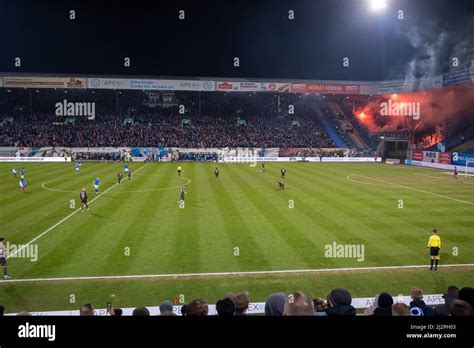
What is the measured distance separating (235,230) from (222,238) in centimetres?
157

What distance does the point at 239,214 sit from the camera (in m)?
24.1

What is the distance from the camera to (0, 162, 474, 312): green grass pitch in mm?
13273

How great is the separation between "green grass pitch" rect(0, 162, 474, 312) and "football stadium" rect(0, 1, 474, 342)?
0.09 meters

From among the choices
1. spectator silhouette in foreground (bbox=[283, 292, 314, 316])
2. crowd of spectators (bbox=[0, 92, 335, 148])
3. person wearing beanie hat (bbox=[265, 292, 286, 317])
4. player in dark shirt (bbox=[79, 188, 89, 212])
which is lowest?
player in dark shirt (bbox=[79, 188, 89, 212])

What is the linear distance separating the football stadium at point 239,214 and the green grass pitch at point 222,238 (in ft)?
0.31

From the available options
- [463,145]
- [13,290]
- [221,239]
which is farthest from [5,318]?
[463,145]

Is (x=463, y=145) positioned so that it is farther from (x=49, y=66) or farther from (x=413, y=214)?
(x=49, y=66)

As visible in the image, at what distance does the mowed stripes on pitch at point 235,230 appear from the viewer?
51.2 feet

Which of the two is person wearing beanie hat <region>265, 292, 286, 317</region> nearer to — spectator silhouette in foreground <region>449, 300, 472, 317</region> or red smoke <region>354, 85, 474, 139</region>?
spectator silhouette in foreground <region>449, 300, 472, 317</region>

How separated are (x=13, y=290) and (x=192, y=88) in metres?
62.0

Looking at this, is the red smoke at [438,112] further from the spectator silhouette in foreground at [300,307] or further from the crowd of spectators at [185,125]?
the spectator silhouette in foreground at [300,307]

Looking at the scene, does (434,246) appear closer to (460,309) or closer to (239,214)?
(460,309)

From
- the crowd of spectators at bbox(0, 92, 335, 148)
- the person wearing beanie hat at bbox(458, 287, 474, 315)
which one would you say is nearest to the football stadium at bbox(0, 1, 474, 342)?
the person wearing beanie hat at bbox(458, 287, 474, 315)

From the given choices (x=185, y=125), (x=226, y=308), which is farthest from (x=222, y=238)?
(x=185, y=125)
